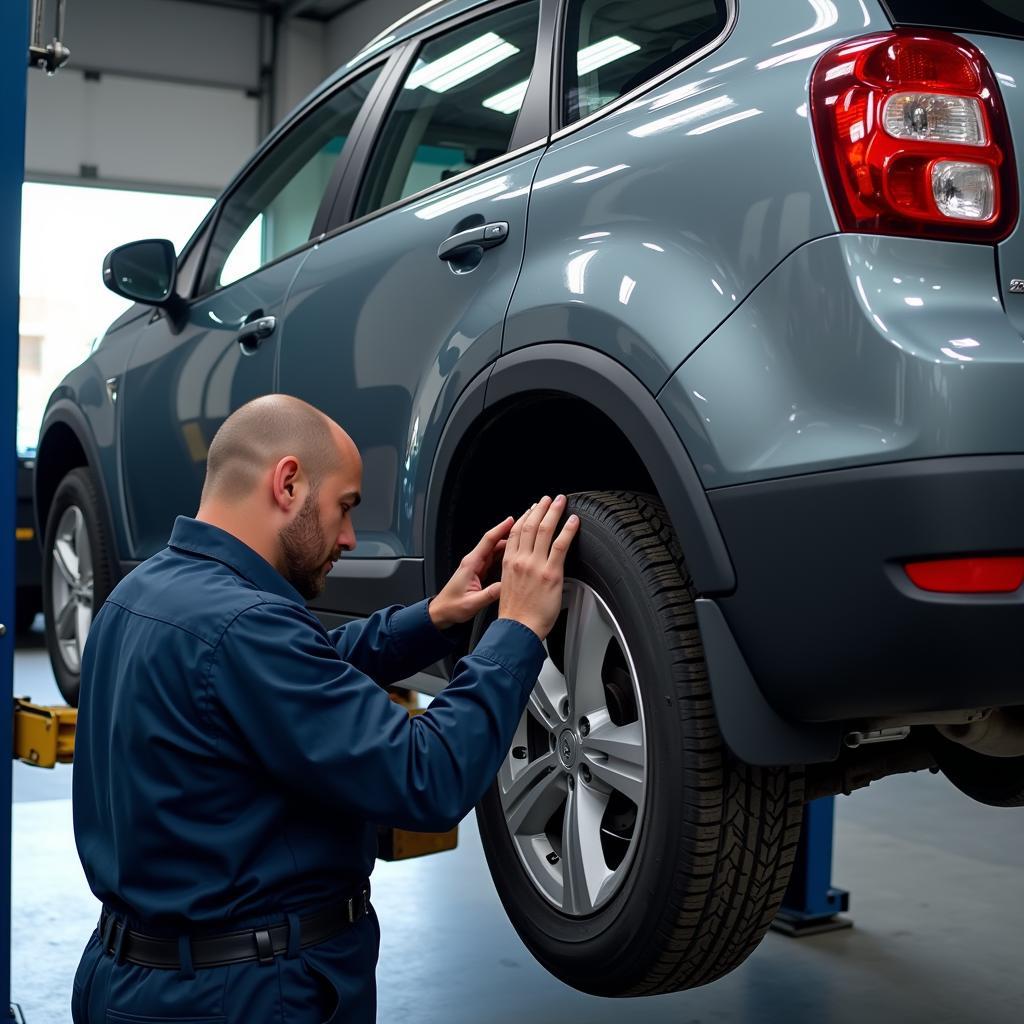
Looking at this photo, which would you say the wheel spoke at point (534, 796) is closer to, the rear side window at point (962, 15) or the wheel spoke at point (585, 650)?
the wheel spoke at point (585, 650)

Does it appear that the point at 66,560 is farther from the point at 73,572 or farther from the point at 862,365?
the point at 862,365

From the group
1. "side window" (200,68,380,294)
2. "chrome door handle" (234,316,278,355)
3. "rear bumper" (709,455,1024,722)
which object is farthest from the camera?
"side window" (200,68,380,294)

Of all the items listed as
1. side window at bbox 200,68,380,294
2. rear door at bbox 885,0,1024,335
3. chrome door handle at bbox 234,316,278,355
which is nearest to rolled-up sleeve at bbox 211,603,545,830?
rear door at bbox 885,0,1024,335

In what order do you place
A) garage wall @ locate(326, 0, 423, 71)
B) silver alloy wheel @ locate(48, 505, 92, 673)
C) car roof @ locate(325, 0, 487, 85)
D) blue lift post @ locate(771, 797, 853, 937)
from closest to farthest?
car roof @ locate(325, 0, 487, 85) → blue lift post @ locate(771, 797, 853, 937) → silver alloy wheel @ locate(48, 505, 92, 673) → garage wall @ locate(326, 0, 423, 71)

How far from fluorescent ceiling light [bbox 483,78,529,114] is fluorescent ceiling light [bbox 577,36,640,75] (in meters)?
0.12

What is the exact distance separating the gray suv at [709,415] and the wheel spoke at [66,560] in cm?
160

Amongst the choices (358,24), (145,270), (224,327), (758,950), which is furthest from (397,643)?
(358,24)

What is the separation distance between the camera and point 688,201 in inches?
63.2

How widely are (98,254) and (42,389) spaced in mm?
1363

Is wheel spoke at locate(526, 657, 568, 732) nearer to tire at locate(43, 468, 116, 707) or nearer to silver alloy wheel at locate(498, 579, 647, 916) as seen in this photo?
silver alloy wheel at locate(498, 579, 647, 916)

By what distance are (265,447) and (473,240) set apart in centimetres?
55

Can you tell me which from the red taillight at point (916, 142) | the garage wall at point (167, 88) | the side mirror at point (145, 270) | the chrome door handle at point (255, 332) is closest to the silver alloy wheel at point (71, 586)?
the side mirror at point (145, 270)

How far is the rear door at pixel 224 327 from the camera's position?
2701mm

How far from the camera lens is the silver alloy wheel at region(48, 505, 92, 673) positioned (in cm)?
361
